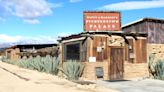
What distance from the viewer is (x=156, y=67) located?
24.1 m

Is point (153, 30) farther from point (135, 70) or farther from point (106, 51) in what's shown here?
point (106, 51)

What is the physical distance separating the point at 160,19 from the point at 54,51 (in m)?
8.44

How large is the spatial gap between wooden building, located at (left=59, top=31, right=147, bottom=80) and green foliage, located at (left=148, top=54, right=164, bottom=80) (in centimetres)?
63

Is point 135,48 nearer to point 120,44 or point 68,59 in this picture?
point 120,44

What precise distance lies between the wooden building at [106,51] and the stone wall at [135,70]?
7.9 inches

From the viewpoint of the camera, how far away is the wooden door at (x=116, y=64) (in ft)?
76.0

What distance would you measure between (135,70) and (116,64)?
151 cm

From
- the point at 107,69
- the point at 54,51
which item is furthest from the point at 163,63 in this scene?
the point at 54,51

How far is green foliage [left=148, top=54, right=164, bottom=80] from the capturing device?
77.2 feet

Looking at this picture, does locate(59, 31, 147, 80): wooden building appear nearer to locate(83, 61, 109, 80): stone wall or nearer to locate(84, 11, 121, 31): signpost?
locate(83, 61, 109, 80): stone wall

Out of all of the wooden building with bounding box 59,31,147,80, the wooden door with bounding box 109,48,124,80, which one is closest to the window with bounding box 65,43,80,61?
the wooden building with bounding box 59,31,147,80

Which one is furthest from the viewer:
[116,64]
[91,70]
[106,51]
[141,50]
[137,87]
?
[141,50]

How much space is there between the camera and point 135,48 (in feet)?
79.2

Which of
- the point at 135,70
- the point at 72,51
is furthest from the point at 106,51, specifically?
the point at 72,51
